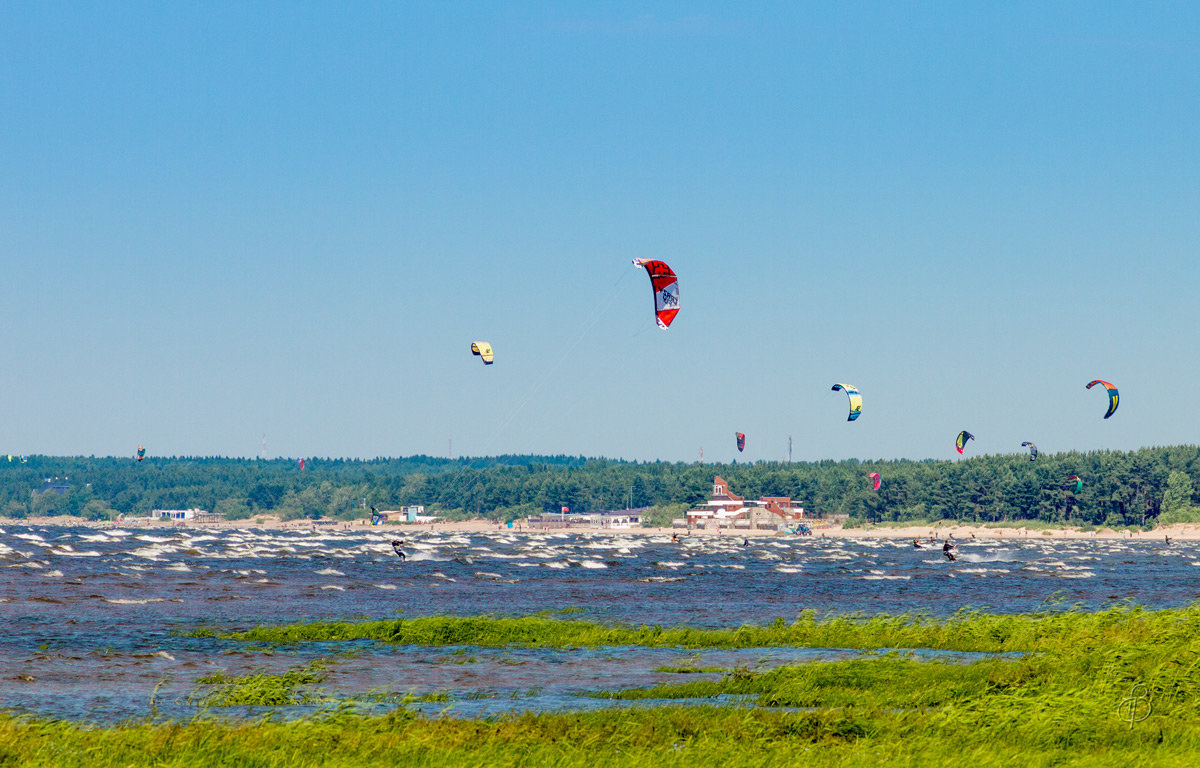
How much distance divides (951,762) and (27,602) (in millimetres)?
47172

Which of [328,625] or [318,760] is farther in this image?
[328,625]

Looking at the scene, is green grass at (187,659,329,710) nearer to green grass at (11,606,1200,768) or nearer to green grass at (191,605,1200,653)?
green grass at (11,606,1200,768)

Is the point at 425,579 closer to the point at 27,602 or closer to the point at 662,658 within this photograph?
the point at 27,602

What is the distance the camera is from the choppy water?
3008 centimetres

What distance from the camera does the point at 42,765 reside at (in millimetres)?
16594

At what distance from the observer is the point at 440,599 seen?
6075 centimetres

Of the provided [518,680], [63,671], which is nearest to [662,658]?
[518,680]

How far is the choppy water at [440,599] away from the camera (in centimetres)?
3008
